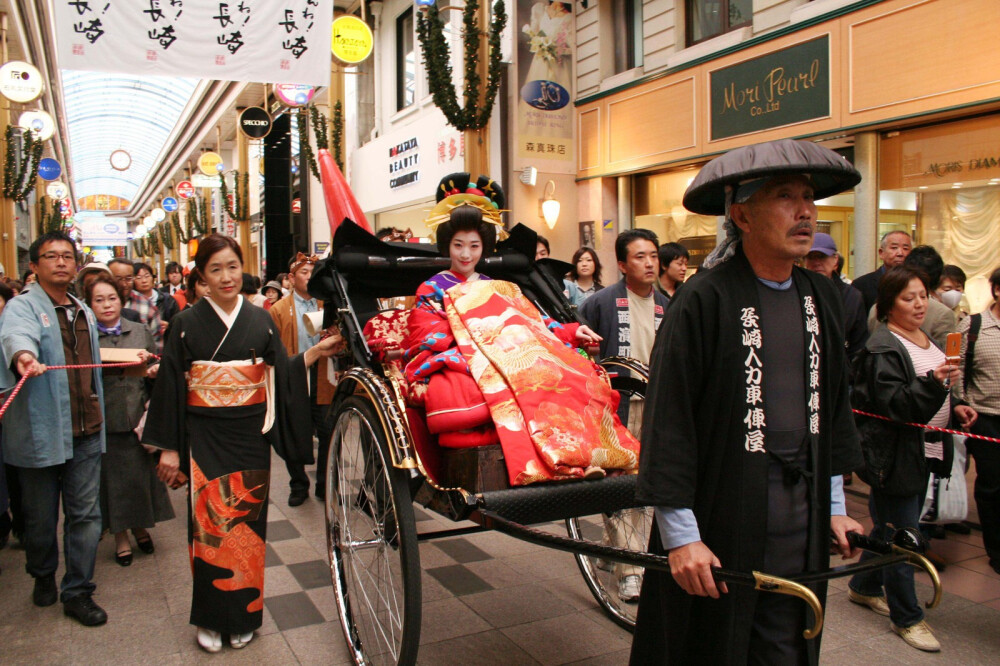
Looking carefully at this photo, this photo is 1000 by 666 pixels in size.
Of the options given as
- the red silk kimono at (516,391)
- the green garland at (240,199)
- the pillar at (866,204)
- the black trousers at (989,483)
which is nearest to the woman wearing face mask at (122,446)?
the red silk kimono at (516,391)

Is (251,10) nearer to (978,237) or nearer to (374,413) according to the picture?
(374,413)

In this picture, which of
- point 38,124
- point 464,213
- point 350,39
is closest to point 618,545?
point 464,213

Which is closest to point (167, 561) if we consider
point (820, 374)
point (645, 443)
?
point (645, 443)

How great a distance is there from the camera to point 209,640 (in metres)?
3.35

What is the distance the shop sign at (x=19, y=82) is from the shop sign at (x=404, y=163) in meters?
6.46

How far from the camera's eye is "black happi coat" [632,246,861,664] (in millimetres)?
1878

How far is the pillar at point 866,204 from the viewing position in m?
8.04

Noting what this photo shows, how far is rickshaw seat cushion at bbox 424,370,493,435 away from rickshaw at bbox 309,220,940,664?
0.38 ft

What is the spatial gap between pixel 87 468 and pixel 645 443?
322 cm

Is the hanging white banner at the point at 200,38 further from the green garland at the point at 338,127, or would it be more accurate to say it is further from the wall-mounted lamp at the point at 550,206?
the green garland at the point at 338,127

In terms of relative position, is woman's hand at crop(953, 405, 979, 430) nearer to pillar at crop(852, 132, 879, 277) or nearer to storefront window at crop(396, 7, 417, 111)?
pillar at crop(852, 132, 879, 277)

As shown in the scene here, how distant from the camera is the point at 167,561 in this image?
4.56m

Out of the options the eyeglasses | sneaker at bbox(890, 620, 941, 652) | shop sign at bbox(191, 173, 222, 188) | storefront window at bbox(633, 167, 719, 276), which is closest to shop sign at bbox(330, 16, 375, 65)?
storefront window at bbox(633, 167, 719, 276)

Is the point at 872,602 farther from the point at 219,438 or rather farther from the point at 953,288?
the point at 953,288
